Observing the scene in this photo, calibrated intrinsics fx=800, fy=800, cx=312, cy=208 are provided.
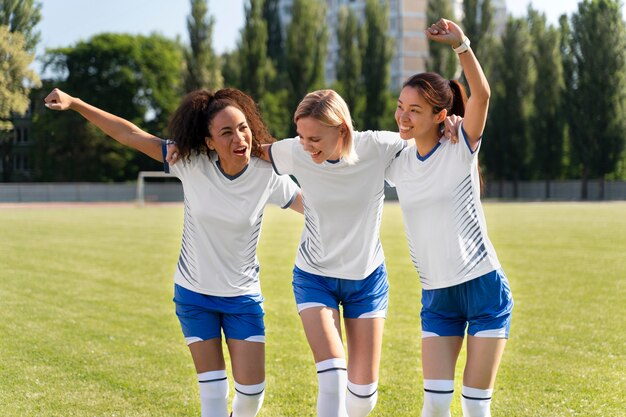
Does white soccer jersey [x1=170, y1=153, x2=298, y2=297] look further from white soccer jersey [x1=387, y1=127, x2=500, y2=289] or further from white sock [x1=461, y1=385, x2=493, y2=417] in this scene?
white sock [x1=461, y1=385, x2=493, y2=417]

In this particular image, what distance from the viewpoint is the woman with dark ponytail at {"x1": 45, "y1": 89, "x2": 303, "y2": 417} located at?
433cm

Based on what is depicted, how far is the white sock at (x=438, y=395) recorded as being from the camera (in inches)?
159

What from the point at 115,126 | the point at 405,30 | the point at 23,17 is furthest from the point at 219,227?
the point at 405,30

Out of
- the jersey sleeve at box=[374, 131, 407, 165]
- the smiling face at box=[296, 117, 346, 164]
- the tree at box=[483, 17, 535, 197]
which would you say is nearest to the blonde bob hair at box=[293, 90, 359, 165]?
the smiling face at box=[296, 117, 346, 164]

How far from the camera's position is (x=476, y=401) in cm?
405

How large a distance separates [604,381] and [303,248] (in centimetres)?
343

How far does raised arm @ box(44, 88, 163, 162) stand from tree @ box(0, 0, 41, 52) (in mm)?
42842

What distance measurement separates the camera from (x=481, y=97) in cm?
397

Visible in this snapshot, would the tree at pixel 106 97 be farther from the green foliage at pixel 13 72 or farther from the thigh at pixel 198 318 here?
the thigh at pixel 198 318

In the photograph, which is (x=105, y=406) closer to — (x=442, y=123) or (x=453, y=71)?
(x=442, y=123)

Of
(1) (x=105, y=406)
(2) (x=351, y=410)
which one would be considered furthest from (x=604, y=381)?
(1) (x=105, y=406)

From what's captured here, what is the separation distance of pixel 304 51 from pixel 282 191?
56.1 m

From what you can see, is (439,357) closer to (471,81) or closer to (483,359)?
(483,359)

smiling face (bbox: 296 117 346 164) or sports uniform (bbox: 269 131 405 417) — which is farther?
sports uniform (bbox: 269 131 405 417)
